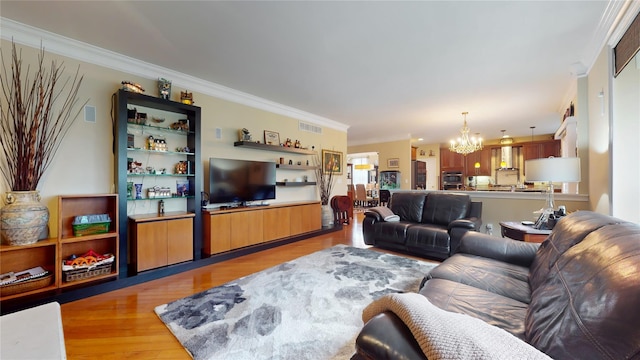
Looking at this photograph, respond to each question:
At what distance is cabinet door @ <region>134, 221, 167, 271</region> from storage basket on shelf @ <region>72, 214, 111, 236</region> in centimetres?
29

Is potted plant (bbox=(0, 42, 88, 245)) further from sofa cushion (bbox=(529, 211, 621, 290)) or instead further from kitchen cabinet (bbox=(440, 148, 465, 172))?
kitchen cabinet (bbox=(440, 148, 465, 172))

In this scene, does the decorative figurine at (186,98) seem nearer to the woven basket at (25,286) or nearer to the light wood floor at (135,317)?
the light wood floor at (135,317)

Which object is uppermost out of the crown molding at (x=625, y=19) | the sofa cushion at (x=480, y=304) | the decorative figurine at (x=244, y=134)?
the crown molding at (x=625, y=19)

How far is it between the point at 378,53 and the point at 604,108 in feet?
7.96

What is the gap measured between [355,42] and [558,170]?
2520 mm

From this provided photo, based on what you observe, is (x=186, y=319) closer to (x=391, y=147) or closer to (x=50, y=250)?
(x=50, y=250)

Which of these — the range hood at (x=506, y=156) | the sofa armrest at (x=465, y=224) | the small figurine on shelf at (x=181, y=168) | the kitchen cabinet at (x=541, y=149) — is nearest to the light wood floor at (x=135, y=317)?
the small figurine on shelf at (x=181, y=168)

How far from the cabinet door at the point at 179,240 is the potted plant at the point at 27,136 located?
1.10m

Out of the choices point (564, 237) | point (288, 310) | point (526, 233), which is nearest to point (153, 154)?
point (288, 310)

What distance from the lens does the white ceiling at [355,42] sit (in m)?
2.16

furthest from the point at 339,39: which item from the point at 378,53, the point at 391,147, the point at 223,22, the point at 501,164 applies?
the point at 501,164

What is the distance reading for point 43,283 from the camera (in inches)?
92.6

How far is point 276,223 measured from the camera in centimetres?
439

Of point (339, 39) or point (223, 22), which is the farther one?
point (339, 39)
